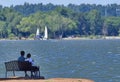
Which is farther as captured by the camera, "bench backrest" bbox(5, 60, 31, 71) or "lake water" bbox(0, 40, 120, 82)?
"lake water" bbox(0, 40, 120, 82)

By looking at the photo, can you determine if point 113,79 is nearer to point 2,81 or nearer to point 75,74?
point 75,74

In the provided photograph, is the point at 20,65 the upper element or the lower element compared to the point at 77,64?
upper

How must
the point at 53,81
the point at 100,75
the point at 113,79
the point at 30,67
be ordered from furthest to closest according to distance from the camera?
the point at 100,75
the point at 113,79
the point at 30,67
the point at 53,81

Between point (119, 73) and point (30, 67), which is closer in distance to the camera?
point (30, 67)

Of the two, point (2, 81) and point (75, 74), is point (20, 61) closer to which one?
point (2, 81)

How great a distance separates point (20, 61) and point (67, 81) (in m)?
4.38

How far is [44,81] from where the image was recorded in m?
23.7

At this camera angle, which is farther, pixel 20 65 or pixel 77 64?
Result: pixel 77 64

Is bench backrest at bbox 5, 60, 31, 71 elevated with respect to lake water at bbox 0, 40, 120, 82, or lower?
elevated

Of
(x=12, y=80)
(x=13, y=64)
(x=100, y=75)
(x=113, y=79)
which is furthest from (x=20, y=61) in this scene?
(x=100, y=75)

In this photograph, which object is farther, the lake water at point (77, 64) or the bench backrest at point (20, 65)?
the lake water at point (77, 64)

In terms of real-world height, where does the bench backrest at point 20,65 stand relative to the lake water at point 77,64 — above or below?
above

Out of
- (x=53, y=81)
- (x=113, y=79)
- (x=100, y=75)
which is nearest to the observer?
(x=53, y=81)

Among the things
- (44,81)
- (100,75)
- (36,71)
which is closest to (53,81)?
(44,81)
